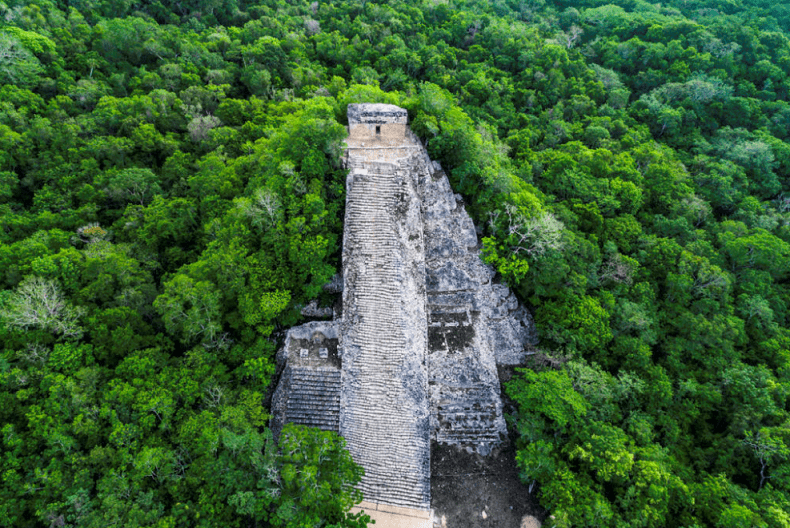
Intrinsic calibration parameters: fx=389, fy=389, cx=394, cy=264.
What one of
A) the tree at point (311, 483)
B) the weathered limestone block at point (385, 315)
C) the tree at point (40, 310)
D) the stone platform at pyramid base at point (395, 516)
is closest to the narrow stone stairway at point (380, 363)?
the weathered limestone block at point (385, 315)

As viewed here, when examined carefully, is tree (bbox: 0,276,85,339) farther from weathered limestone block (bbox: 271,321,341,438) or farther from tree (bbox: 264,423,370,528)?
tree (bbox: 264,423,370,528)

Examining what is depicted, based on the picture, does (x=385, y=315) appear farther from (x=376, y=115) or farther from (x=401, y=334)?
(x=376, y=115)

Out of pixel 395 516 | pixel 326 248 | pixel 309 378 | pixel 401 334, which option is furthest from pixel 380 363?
pixel 395 516

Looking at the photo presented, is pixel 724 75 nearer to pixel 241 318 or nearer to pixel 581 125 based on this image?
pixel 581 125

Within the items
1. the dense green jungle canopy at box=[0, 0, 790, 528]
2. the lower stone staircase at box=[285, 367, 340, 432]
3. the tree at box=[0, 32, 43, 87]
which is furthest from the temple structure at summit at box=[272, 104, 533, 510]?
the tree at box=[0, 32, 43, 87]

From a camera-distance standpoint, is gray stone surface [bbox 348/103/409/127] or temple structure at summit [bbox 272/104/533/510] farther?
gray stone surface [bbox 348/103/409/127]
